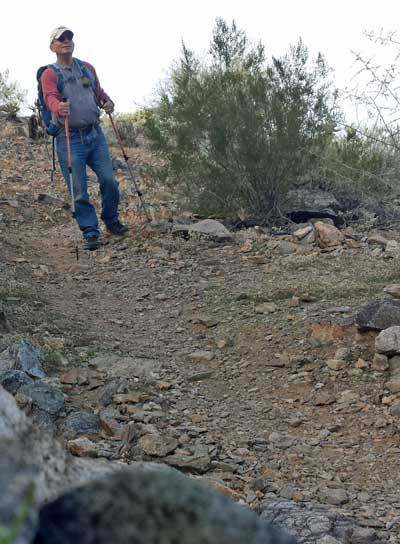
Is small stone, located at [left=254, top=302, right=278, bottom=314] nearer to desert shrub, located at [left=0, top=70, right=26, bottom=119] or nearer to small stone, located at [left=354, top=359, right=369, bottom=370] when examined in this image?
small stone, located at [left=354, top=359, right=369, bottom=370]

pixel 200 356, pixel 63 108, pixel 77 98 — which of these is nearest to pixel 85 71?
pixel 77 98

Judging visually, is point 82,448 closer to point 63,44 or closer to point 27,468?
point 27,468

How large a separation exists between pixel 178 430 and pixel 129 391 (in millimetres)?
599

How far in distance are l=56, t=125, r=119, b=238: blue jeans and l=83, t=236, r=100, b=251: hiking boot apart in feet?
0.16

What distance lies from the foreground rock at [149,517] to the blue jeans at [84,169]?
776 cm

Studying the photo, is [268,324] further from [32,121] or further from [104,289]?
[32,121]

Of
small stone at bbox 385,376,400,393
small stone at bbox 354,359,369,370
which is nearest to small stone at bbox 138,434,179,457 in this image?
small stone at bbox 385,376,400,393

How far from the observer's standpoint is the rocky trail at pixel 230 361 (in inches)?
149

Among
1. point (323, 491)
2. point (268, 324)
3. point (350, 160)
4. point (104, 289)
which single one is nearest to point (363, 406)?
point (323, 491)

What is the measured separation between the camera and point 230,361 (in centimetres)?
556

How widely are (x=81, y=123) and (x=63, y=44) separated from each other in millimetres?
858

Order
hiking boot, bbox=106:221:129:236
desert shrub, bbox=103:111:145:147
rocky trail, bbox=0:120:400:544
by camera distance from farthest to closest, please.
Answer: desert shrub, bbox=103:111:145:147
hiking boot, bbox=106:221:129:236
rocky trail, bbox=0:120:400:544

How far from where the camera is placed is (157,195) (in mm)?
11656

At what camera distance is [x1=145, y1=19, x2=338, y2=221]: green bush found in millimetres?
9852
